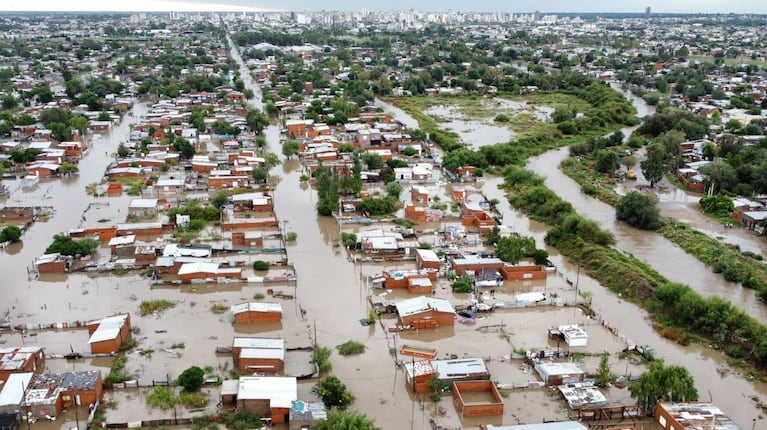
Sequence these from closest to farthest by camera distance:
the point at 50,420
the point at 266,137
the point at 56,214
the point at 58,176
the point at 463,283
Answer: the point at 50,420, the point at 463,283, the point at 56,214, the point at 58,176, the point at 266,137

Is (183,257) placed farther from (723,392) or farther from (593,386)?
(723,392)

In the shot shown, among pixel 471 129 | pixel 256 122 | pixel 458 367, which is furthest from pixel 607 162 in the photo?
pixel 458 367

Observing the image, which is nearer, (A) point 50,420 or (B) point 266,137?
(A) point 50,420

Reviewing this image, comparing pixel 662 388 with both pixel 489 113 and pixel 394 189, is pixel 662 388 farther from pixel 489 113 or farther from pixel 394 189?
pixel 489 113

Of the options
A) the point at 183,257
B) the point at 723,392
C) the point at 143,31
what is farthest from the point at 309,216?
the point at 143,31

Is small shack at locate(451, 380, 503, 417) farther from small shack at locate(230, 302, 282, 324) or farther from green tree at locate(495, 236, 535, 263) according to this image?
green tree at locate(495, 236, 535, 263)

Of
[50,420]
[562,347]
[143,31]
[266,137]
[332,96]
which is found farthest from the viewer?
[143,31]

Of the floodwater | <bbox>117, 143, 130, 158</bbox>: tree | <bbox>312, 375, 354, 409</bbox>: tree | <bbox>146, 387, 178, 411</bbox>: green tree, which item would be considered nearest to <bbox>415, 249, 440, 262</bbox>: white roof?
<bbox>312, 375, 354, 409</bbox>: tree

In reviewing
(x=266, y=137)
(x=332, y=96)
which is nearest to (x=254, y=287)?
(x=266, y=137)

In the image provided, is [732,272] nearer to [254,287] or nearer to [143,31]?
[254,287]
